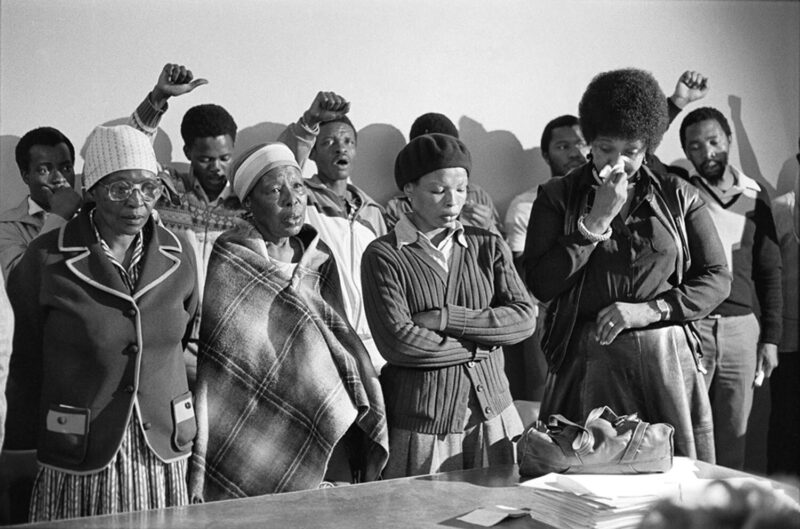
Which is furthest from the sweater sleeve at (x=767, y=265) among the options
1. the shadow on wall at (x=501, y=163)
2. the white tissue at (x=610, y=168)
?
Result: the white tissue at (x=610, y=168)

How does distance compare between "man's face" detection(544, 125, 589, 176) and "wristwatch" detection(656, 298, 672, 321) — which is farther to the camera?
"man's face" detection(544, 125, 589, 176)

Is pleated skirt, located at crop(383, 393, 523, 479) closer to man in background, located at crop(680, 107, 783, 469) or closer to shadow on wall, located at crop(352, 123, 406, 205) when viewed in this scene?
man in background, located at crop(680, 107, 783, 469)

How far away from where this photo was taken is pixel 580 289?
9.50ft

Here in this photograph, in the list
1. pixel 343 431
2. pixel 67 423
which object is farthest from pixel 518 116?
pixel 67 423

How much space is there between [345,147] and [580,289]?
1605mm

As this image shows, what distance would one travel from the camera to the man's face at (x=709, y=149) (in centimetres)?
456

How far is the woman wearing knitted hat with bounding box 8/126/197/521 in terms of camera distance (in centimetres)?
250

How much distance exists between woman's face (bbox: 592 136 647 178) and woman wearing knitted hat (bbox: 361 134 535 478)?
422 millimetres

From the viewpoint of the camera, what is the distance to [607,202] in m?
2.82

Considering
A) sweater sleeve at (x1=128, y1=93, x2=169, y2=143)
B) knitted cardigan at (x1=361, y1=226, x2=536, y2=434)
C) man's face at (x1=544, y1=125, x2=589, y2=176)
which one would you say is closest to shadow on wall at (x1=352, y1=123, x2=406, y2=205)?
man's face at (x1=544, y1=125, x2=589, y2=176)

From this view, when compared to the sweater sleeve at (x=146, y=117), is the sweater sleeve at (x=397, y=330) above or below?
below

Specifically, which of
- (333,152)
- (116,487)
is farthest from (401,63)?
(116,487)

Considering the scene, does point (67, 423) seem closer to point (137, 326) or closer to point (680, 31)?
point (137, 326)

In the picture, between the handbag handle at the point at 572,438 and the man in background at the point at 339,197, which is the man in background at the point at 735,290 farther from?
the handbag handle at the point at 572,438
